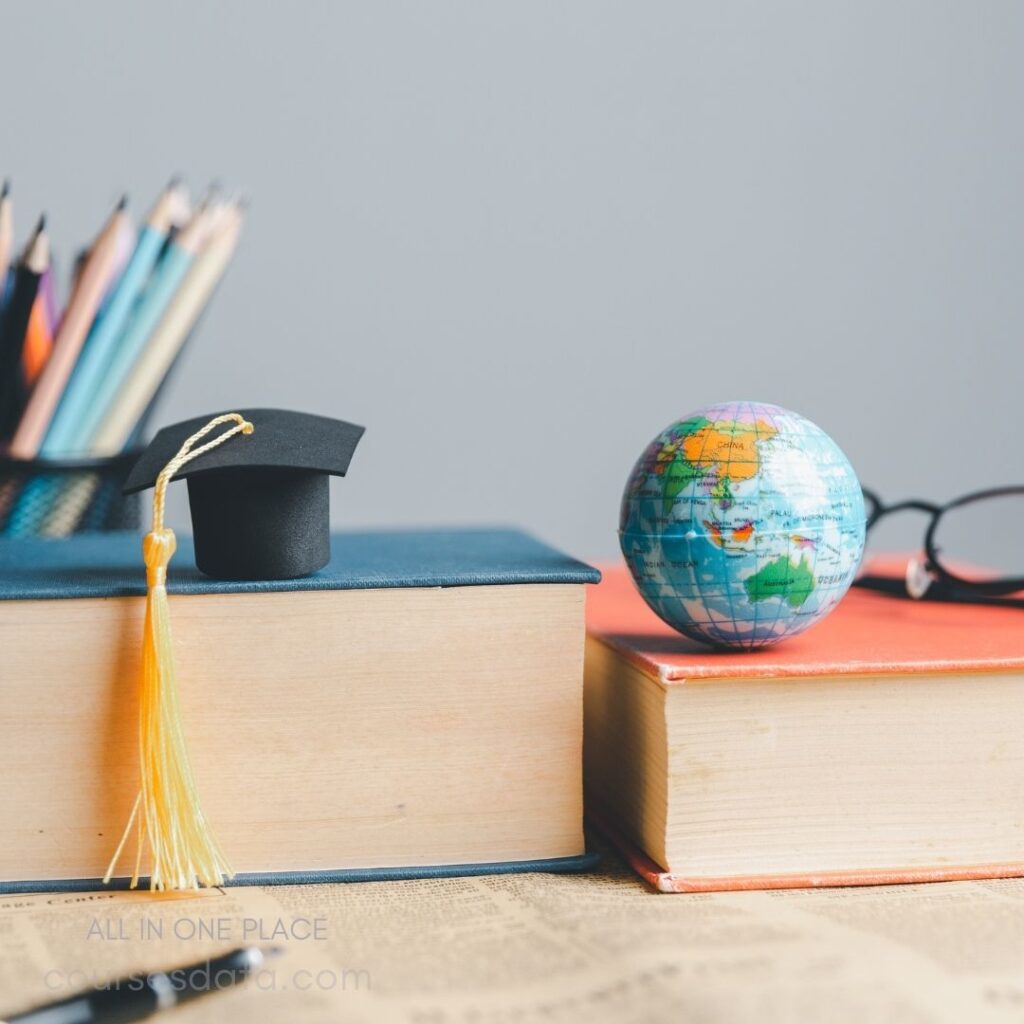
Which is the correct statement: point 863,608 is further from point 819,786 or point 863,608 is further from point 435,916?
point 435,916

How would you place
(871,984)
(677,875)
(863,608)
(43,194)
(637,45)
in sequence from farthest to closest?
(637,45)
(43,194)
(863,608)
(677,875)
(871,984)

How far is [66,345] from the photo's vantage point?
94 cm

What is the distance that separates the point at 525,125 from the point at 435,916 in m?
1.04

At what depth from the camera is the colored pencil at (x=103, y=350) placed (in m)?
0.95

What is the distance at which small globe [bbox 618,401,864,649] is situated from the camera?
638mm

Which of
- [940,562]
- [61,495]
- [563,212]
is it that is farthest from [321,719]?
[563,212]

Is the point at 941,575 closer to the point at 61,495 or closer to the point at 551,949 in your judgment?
the point at 551,949

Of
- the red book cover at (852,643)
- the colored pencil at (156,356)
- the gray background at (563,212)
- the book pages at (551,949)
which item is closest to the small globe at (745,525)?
the red book cover at (852,643)

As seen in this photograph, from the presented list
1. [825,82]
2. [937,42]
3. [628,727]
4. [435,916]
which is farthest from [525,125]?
[435,916]

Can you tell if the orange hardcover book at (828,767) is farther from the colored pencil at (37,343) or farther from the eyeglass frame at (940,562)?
the colored pencil at (37,343)

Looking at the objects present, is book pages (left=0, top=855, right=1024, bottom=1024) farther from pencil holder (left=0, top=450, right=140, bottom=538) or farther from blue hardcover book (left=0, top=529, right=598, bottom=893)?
pencil holder (left=0, top=450, right=140, bottom=538)

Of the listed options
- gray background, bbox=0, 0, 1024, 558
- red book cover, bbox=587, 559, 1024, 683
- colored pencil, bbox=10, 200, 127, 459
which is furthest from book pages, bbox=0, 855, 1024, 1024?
gray background, bbox=0, 0, 1024, 558

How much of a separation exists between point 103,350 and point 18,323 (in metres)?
0.06

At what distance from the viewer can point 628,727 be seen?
70 centimetres
